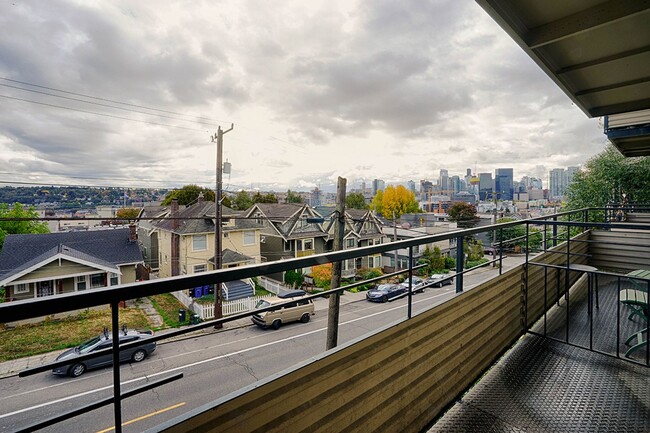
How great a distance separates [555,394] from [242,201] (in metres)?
42.2

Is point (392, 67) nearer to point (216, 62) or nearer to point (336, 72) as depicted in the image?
point (336, 72)

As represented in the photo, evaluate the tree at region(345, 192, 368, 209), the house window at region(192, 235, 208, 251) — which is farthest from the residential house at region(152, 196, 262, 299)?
the tree at region(345, 192, 368, 209)

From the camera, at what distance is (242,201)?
139 ft

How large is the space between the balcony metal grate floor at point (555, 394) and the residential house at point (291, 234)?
18.7 metres

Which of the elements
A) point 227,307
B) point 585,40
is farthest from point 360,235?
point 585,40

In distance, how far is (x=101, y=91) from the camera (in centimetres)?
2273

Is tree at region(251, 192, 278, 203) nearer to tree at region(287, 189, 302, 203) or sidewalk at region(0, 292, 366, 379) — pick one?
tree at region(287, 189, 302, 203)

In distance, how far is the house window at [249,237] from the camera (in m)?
19.4

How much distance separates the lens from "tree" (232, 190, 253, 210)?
41562 millimetres

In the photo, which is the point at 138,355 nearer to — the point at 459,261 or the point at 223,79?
the point at 459,261

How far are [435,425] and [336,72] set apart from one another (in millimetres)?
20915

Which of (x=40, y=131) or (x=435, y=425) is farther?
(x=40, y=131)

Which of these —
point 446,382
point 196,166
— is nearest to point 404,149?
point 196,166

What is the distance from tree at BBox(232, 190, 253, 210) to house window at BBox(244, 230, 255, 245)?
22.1 meters
